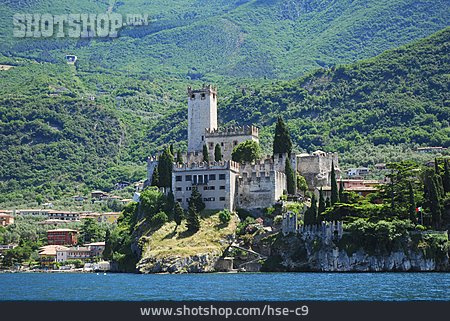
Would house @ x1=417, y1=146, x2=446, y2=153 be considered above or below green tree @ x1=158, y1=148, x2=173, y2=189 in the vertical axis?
above

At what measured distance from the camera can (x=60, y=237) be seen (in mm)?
170625

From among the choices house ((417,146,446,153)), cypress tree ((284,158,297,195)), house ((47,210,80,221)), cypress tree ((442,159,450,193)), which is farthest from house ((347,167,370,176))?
cypress tree ((442,159,450,193))

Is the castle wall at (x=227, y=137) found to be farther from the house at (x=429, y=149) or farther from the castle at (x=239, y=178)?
the house at (x=429, y=149)

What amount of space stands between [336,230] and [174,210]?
20.6 meters

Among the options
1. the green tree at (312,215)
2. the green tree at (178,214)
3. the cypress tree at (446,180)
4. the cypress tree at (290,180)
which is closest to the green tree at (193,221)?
the green tree at (178,214)

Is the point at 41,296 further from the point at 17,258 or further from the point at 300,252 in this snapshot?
the point at 17,258

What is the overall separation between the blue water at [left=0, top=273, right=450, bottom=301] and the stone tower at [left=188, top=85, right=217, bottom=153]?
3440 centimetres

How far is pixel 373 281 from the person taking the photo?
78.4 m

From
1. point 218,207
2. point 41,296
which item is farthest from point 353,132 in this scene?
point 41,296

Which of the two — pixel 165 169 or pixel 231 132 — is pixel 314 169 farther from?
pixel 165 169

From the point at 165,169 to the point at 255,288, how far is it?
1716 inches

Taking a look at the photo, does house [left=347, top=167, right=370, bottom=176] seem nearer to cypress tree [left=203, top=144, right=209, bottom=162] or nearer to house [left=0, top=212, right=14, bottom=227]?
cypress tree [left=203, top=144, right=209, bottom=162]

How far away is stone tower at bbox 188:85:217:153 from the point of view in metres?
126

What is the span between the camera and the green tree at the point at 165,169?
114m
